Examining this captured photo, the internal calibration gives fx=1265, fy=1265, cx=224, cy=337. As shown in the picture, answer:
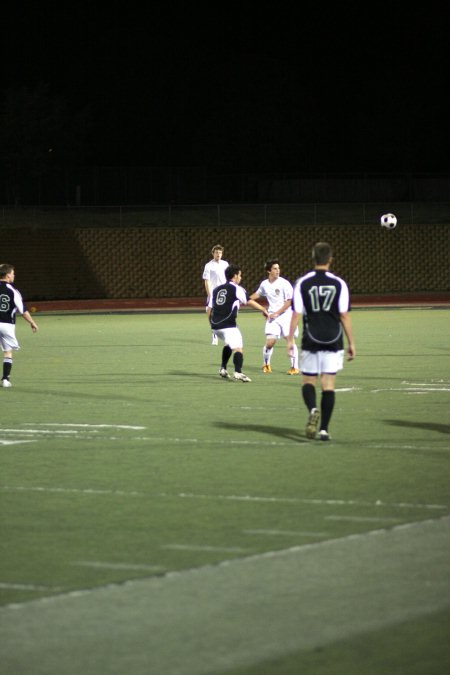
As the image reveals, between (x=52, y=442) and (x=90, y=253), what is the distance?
4122 centimetres

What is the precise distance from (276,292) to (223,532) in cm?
1250

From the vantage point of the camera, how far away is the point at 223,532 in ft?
27.7

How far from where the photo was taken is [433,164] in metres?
82.8

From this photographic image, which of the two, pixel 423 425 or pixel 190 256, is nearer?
pixel 423 425

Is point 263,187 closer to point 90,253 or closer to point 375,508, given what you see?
point 90,253

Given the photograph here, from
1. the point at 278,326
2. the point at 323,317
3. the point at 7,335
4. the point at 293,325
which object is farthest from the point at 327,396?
the point at 278,326

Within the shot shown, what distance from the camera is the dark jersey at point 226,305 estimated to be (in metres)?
19.4

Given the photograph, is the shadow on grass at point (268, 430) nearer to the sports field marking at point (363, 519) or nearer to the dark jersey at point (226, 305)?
the sports field marking at point (363, 519)

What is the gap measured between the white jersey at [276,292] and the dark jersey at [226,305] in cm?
119

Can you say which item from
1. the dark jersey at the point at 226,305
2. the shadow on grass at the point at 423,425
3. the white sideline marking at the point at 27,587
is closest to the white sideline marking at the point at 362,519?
the white sideline marking at the point at 27,587

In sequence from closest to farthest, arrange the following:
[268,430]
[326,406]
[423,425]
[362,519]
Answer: [362,519] → [326,406] → [268,430] → [423,425]

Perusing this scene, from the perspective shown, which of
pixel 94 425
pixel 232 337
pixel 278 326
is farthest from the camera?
pixel 278 326

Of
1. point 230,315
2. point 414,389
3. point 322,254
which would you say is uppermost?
point 322,254

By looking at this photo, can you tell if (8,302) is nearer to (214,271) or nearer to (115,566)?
(214,271)
